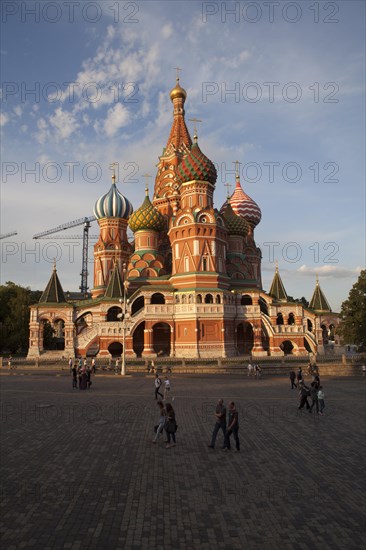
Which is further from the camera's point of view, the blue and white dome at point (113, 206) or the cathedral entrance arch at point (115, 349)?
the blue and white dome at point (113, 206)

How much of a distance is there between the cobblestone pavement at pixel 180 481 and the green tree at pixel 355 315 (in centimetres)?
2067


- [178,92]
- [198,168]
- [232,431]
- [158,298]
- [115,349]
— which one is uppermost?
[178,92]

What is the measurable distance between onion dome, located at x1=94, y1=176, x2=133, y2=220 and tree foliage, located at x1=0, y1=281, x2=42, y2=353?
16.9m

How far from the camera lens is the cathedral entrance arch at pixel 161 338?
151ft

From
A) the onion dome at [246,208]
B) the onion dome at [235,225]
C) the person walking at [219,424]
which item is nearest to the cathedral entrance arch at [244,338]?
the onion dome at [235,225]

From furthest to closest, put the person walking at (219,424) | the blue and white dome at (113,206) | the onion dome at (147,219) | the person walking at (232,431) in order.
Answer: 1. the blue and white dome at (113,206)
2. the onion dome at (147,219)
3. the person walking at (219,424)
4. the person walking at (232,431)

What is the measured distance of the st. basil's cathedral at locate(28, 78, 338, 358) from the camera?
42156 mm

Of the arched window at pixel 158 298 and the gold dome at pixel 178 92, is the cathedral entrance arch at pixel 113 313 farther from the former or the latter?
the gold dome at pixel 178 92

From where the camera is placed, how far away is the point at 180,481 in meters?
8.88

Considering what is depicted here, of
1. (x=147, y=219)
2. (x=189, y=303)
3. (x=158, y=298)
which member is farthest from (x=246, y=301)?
(x=147, y=219)

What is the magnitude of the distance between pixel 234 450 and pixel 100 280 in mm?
48937

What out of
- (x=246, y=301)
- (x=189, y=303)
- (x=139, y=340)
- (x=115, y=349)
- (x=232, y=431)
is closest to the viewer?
(x=232, y=431)

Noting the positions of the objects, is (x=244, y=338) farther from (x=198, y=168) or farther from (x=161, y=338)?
(x=198, y=168)

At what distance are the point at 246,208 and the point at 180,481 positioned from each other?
5737 centimetres
